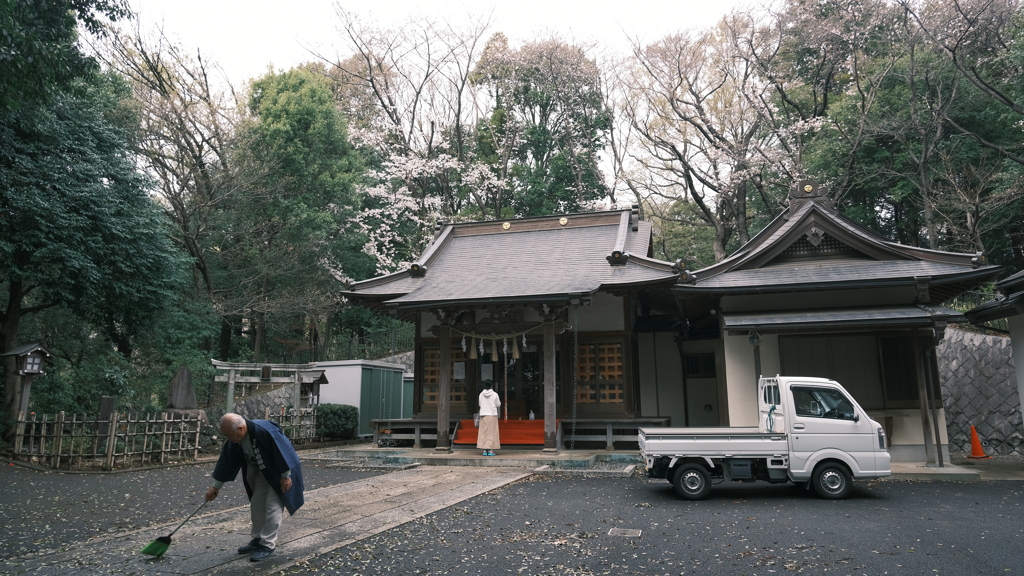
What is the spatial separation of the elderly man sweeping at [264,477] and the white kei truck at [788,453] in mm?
4860

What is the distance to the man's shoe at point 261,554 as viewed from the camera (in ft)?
17.3

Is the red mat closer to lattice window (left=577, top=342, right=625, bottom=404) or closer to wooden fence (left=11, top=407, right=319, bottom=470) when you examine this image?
lattice window (left=577, top=342, right=625, bottom=404)

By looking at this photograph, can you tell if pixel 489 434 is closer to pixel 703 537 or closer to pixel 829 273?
pixel 703 537

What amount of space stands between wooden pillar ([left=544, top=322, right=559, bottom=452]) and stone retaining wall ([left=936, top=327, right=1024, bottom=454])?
10352 mm

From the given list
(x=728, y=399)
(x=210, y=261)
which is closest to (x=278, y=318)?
(x=210, y=261)

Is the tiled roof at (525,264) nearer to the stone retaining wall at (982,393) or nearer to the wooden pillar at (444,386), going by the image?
the wooden pillar at (444,386)

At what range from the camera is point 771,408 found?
29.1ft

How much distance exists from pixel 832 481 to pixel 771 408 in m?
1.20

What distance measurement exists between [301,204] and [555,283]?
1341cm

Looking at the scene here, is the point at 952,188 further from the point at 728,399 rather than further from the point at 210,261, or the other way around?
the point at 210,261

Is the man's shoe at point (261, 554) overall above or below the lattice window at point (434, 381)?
below

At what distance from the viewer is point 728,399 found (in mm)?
12672

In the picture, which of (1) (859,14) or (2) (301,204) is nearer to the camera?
(1) (859,14)

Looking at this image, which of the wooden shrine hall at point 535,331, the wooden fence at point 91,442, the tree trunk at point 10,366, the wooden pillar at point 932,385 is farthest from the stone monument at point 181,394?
the wooden pillar at point 932,385
